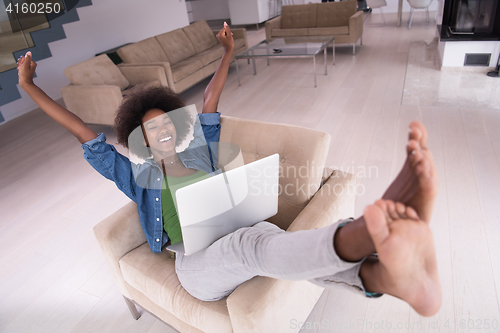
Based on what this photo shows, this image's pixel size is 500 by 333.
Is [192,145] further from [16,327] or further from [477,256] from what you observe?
[477,256]

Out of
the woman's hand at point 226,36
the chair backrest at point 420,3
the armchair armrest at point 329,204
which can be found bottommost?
the armchair armrest at point 329,204

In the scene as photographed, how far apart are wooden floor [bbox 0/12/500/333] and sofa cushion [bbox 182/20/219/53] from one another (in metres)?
1.02

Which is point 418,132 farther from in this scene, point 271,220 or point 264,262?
point 271,220

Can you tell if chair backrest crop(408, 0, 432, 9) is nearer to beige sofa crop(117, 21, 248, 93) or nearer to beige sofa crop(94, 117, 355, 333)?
beige sofa crop(117, 21, 248, 93)

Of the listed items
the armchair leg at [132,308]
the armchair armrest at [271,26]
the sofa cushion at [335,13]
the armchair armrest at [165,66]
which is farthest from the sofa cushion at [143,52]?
the armchair leg at [132,308]

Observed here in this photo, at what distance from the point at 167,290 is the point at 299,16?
5.42 meters

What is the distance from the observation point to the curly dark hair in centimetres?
139

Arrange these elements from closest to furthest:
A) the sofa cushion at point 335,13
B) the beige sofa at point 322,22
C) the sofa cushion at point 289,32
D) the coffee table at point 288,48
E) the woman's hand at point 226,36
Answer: the woman's hand at point 226,36
the coffee table at point 288,48
the beige sofa at point 322,22
the sofa cushion at point 335,13
the sofa cushion at point 289,32

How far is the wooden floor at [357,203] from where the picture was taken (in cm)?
145

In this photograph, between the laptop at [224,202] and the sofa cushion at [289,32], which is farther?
the sofa cushion at [289,32]

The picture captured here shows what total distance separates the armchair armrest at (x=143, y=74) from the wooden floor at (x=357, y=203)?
558 mm

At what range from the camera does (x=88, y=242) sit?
205 centimetres

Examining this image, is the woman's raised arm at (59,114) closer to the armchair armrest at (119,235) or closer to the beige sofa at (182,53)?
the armchair armrest at (119,235)

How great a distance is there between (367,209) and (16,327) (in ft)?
5.83
